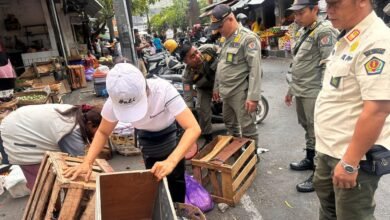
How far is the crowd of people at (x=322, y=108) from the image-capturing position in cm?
158

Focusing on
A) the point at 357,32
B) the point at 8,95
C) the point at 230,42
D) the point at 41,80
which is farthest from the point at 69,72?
the point at 357,32

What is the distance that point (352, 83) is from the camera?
66.0 inches

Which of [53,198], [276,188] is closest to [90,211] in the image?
[53,198]

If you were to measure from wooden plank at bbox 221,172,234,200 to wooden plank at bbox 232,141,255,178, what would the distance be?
2.3 inches

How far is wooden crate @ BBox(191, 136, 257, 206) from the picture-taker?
10.3 ft

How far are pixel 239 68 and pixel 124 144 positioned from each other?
7.21ft

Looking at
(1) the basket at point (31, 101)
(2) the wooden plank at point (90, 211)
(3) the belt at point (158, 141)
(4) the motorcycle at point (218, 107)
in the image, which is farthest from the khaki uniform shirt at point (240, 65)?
(1) the basket at point (31, 101)

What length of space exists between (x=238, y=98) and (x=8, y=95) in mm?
4543

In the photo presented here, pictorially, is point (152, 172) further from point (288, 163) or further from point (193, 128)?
point (288, 163)

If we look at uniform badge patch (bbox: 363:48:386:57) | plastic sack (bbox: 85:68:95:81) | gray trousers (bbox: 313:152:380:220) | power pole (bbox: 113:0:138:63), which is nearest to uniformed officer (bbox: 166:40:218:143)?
power pole (bbox: 113:0:138:63)

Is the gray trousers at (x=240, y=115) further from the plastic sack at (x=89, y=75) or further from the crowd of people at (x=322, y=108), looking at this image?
the plastic sack at (x=89, y=75)

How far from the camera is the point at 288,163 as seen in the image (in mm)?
4035

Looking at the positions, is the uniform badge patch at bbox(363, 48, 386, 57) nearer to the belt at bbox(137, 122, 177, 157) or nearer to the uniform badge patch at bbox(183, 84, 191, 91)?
the belt at bbox(137, 122, 177, 157)

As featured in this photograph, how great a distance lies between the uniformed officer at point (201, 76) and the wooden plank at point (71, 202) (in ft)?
8.02
